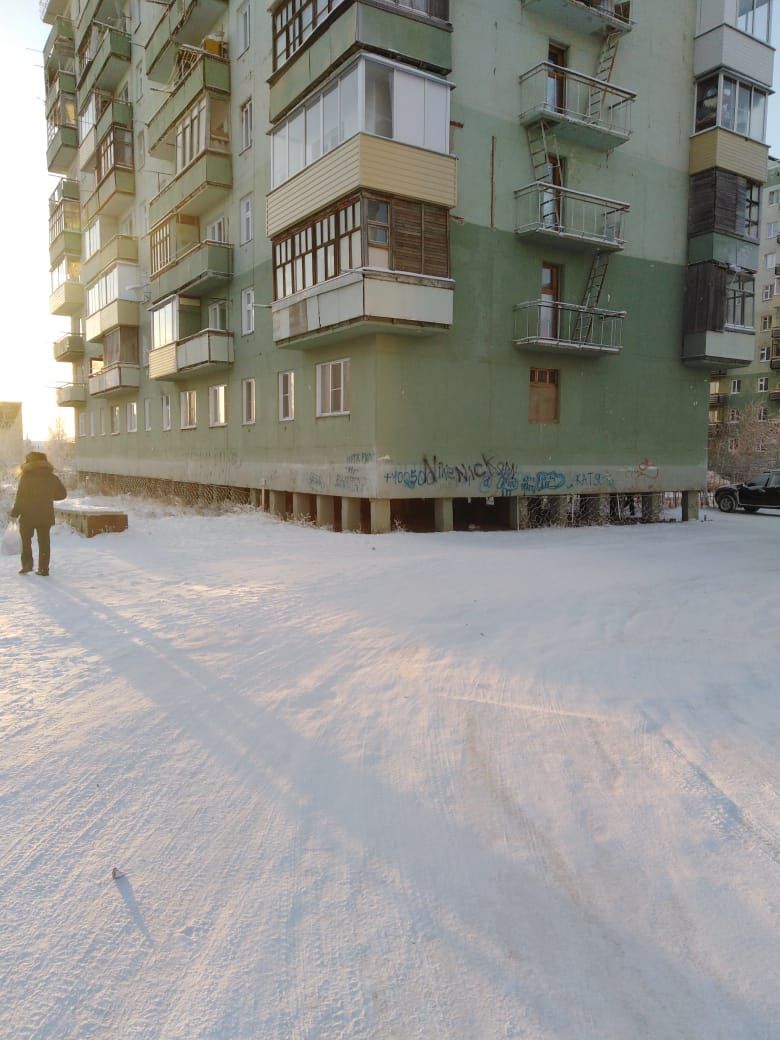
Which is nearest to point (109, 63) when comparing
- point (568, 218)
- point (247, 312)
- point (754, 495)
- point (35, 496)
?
point (247, 312)

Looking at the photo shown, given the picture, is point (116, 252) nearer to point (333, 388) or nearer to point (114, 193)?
point (114, 193)

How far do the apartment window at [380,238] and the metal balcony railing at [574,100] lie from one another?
14.6 feet

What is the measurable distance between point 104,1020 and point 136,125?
34.6 m

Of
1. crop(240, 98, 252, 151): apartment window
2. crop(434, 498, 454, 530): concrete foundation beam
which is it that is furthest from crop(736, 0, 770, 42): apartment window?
crop(434, 498, 454, 530): concrete foundation beam

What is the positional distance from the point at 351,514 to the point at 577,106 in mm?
12442

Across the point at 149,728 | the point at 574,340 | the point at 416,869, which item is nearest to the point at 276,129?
the point at 574,340

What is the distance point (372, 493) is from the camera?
15.3m

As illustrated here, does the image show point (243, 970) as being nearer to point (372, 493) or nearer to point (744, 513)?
point (372, 493)

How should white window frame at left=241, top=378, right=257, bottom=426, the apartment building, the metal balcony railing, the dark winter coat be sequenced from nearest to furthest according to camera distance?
1. the dark winter coat
2. the apartment building
3. the metal balcony railing
4. white window frame at left=241, top=378, right=257, bottom=426

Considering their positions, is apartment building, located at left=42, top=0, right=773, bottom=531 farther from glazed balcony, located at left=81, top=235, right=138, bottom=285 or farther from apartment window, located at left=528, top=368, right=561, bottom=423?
glazed balcony, located at left=81, top=235, right=138, bottom=285

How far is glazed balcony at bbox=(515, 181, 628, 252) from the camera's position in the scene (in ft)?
55.3

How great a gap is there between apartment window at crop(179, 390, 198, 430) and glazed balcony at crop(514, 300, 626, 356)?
42.4 ft

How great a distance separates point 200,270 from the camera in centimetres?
2173

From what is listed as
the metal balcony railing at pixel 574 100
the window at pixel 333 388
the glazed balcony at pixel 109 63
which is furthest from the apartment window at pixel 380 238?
the glazed balcony at pixel 109 63
